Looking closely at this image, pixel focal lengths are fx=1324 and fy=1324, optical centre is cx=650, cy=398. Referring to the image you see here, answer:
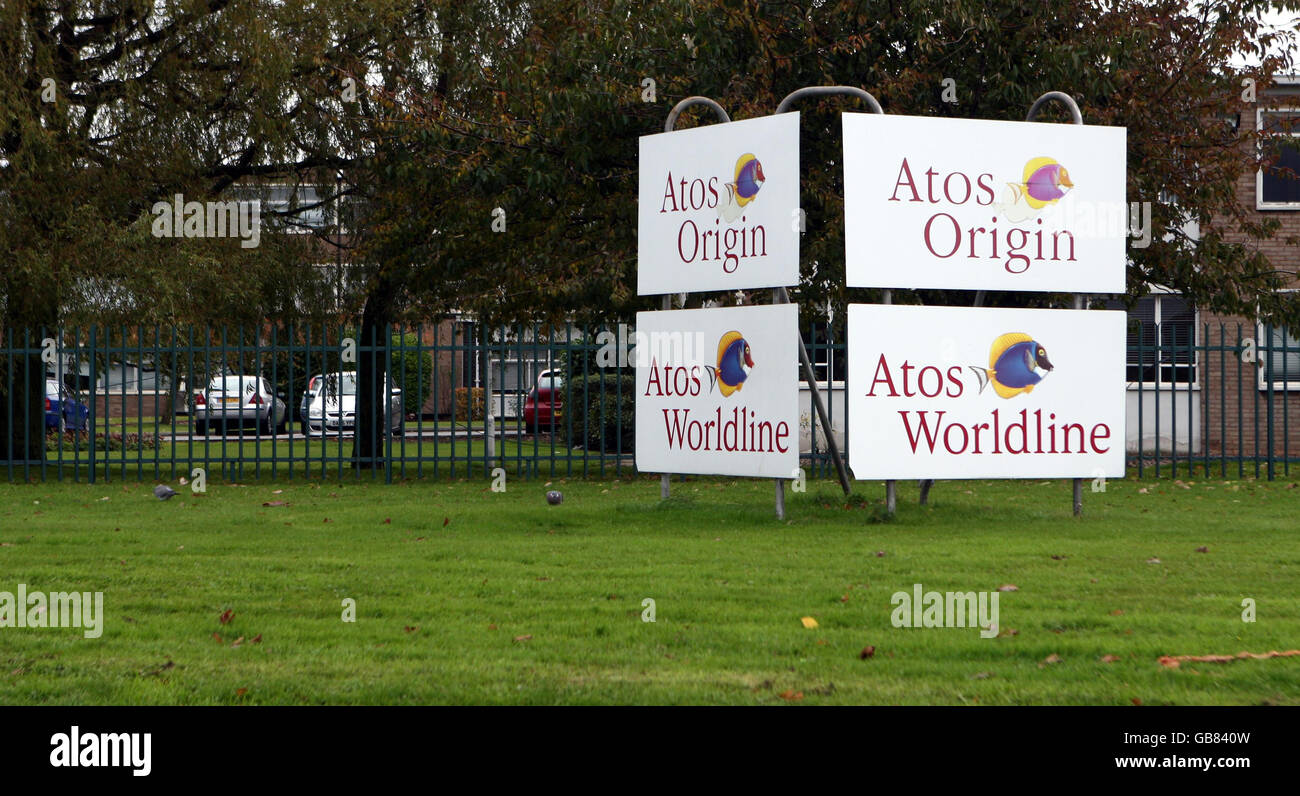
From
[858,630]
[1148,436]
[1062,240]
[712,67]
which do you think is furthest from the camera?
[1148,436]

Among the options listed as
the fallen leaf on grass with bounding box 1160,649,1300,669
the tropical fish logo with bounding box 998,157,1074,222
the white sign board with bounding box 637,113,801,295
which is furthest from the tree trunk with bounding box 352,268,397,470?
the fallen leaf on grass with bounding box 1160,649,1300,669

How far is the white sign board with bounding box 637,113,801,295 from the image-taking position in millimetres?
10586

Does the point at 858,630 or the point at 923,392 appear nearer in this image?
the point at 858,630

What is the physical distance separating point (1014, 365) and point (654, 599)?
5.14 metres

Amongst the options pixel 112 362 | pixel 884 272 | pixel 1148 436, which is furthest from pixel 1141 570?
pixel 1148 436

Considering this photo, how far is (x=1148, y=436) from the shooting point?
23.1 metres

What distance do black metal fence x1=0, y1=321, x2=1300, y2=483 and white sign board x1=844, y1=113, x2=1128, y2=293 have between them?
1.27 m

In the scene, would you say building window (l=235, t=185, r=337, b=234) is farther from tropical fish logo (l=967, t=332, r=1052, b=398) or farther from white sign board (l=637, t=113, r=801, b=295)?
tropical fish logo (l=967, t=332, r=1052, b=398)

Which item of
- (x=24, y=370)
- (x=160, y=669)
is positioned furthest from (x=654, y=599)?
(x=24, y=370)

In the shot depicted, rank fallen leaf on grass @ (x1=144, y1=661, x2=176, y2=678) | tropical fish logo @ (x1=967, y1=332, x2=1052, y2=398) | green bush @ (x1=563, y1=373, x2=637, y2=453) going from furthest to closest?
green bush @ (x1=563, y1=373, x2=637, y2=453)
tropical fish logo @ (x1=967, y1=332, x2=1052, y2=398)
fallen leaf on grass @ (x1=144, y1=661, x2=176, y2=678)

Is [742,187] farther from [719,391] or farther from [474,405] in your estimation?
[474,405]

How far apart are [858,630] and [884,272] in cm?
496
